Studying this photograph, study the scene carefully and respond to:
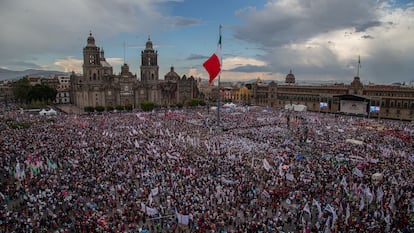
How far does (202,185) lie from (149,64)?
6621cm

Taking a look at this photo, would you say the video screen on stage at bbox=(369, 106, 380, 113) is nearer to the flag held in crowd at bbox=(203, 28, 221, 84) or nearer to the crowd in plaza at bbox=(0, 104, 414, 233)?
the crowd in plaza at bbox=(0, 104, 414, 233)

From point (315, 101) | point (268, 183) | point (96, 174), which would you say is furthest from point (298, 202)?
point (315, 101)

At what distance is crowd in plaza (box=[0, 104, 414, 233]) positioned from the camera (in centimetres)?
1455

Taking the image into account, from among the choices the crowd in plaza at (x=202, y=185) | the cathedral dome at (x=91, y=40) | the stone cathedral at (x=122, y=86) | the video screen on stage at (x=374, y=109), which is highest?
the cathedral dome at (x=91, y=40)

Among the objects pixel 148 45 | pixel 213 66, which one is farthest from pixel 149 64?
pixel 213 66

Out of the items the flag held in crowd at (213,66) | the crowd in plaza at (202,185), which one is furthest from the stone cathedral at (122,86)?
the flag held in crowd at (213,66)

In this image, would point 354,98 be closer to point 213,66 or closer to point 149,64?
point 213,66

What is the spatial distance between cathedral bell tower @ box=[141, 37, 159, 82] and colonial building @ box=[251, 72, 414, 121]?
34.9m

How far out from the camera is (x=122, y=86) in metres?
73.7

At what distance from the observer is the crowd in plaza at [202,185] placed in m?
14.5

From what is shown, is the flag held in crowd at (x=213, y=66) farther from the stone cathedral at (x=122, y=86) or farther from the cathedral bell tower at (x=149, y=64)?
the cathedral bell tower at (x=149, y=64)

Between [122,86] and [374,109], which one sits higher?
[122,86]

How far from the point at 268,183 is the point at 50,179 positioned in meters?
15.1

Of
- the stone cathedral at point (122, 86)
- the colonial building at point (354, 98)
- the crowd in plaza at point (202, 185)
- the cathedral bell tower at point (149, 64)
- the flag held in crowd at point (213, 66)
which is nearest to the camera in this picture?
the crowd in plaza at point (202, 185)
